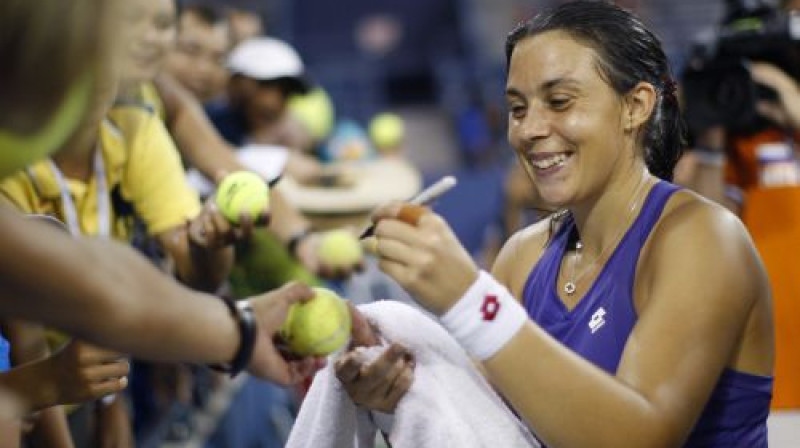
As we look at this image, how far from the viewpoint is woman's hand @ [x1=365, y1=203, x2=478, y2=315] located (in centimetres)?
175

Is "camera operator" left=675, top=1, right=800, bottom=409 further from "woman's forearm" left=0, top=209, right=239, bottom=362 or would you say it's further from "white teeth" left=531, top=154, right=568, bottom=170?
"woman's forearm" left=0, top=209, right=239, bottom=362

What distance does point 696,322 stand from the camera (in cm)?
192

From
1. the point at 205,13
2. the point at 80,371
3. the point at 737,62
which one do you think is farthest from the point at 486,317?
the point at 205,13

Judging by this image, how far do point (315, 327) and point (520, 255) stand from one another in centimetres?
80

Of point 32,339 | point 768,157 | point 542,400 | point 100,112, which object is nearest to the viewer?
point 542,400

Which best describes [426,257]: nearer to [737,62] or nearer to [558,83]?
[558,83]

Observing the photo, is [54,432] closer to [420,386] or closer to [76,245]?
[420,386]

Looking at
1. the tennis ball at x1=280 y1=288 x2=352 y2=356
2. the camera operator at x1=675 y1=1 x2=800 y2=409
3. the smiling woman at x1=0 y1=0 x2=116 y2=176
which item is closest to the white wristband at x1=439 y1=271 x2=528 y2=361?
the tennis ball at x1=280 y1=288 x2=352 y2=356

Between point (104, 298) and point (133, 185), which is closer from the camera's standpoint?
point (104, 298)

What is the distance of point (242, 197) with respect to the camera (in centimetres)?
252

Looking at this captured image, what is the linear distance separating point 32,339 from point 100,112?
62 cm

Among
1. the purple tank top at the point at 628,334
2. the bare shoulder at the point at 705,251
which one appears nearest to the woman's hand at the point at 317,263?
the purple tank top at the point at 628,334

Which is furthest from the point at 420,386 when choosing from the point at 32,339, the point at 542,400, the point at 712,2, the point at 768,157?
the point at 712,2

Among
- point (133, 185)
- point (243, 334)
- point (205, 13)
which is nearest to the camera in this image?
point (243, 334)
